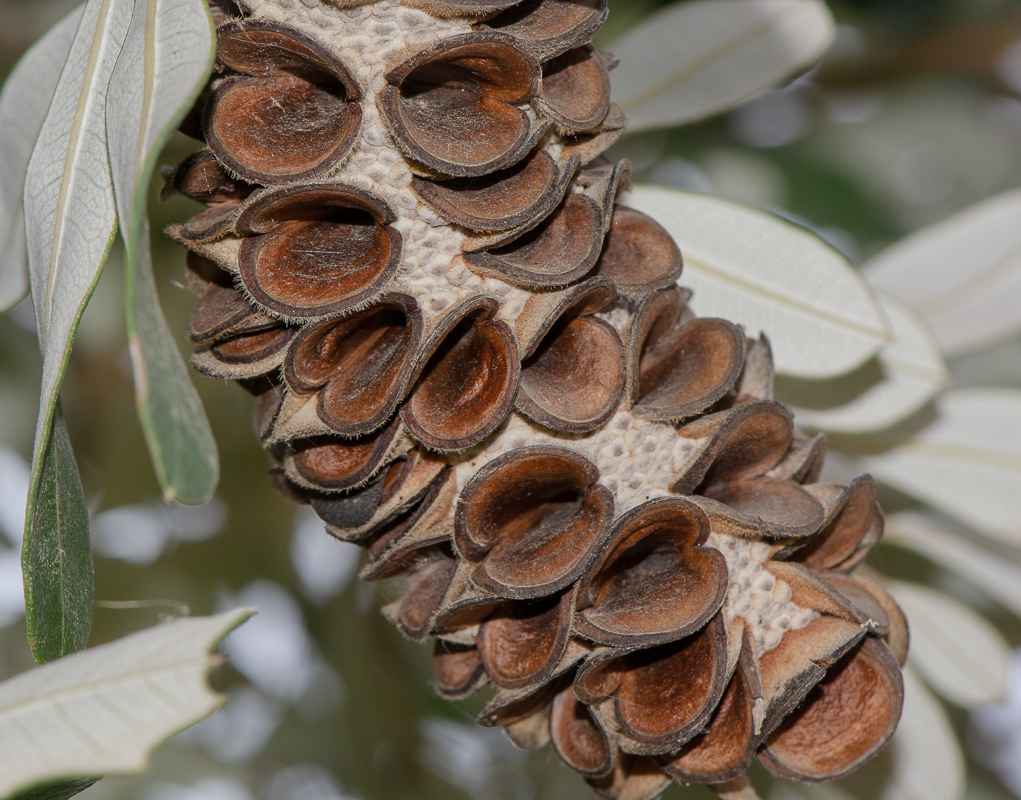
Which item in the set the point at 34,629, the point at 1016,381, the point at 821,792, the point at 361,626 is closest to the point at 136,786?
the point at 361,626

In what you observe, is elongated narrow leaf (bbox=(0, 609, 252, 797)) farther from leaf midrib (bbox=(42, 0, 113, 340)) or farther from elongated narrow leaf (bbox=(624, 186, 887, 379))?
elongated narrow leaf (bbox=(624, 186, 887, 379))

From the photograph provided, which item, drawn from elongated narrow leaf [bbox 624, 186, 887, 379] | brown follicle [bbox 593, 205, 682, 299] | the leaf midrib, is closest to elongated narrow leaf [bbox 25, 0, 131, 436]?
the leaf midrib

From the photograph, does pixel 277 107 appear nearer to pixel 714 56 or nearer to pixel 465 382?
pixel 465 382

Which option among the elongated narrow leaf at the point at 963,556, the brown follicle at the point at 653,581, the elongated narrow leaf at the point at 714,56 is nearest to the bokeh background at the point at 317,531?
the elongated narrow leaf at the point at 963,556

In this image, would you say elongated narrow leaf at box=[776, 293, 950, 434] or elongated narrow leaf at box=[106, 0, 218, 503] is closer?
elongated narrow leaf at box=[106, 0, 218, 503]

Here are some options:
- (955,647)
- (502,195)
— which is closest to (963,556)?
(955,647)

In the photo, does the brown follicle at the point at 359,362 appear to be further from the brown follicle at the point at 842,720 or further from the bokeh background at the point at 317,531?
the bokeh background at the point at 317,531
